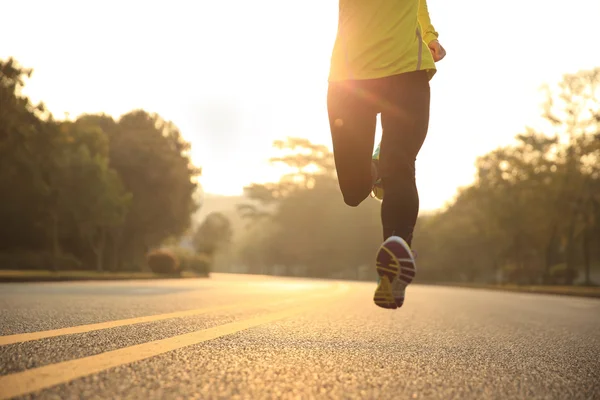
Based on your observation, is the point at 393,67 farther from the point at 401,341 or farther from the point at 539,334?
the point at 539,334

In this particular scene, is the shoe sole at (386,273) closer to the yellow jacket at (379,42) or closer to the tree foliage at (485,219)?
the yellow jacket at (379,42)

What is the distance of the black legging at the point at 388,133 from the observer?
364 cm

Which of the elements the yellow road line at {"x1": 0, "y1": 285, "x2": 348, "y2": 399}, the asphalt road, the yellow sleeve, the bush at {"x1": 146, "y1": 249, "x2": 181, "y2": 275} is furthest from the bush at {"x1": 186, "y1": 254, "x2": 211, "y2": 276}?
the yellow road line at {"x1": 0, "y1": 285, "x2": 348, "y2": 399}

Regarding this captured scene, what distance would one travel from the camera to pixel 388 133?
3.73 m

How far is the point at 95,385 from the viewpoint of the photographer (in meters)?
1.99

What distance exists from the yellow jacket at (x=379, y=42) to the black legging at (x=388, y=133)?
2.5 inches

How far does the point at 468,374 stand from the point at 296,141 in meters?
91.5

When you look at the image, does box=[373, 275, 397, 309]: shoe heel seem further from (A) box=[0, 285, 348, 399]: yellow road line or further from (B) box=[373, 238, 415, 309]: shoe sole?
(A) box=[0, 285, 348, 399]: yellow road line

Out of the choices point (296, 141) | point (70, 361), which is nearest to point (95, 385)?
point (70, 361)

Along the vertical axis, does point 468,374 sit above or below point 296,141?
below

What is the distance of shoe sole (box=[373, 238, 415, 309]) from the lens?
3.29 m

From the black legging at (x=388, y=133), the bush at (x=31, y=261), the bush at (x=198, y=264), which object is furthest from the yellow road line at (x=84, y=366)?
the bush at (x=198, y=264)

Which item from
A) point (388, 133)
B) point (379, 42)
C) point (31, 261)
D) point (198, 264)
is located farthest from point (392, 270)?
point (198, 264)

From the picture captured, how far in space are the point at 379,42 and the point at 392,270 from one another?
134 centimetres
